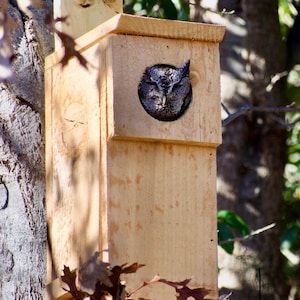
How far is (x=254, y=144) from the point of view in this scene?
6.18m

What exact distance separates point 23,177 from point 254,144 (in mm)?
3286

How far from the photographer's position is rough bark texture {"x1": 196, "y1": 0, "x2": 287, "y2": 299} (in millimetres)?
6059

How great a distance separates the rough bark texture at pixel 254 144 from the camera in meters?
6.06

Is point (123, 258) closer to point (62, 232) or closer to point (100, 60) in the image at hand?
point (62, 232)

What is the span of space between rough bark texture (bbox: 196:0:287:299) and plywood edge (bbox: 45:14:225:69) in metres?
3.08

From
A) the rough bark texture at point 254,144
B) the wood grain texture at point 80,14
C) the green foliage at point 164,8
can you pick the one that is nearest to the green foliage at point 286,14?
the rough bark texture at point 254,144

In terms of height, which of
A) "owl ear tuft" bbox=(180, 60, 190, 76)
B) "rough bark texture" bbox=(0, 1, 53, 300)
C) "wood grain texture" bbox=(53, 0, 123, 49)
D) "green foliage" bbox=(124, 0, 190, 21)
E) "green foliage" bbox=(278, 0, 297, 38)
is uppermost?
"green foliage" bbox=(278, 0, 297, 38)

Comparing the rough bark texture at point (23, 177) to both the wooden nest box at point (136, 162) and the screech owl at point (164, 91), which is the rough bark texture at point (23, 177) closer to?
the wooden nest box at point (136, 162)

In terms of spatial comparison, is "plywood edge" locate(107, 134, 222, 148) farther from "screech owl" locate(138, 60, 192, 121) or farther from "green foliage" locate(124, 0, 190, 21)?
"green foliage" locate(124, 0, 190, 21)

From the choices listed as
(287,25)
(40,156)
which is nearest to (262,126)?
(287,25)

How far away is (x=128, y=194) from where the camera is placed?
278 centimetres

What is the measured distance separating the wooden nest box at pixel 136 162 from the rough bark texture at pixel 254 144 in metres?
3.09

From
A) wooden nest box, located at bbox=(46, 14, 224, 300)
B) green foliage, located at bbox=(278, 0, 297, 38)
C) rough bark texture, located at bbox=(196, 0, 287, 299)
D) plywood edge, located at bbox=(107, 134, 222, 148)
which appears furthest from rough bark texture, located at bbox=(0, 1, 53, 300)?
green foliage, located at bbox=(278, 0, 297, 38)

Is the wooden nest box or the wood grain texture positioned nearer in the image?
the wooden nest box
